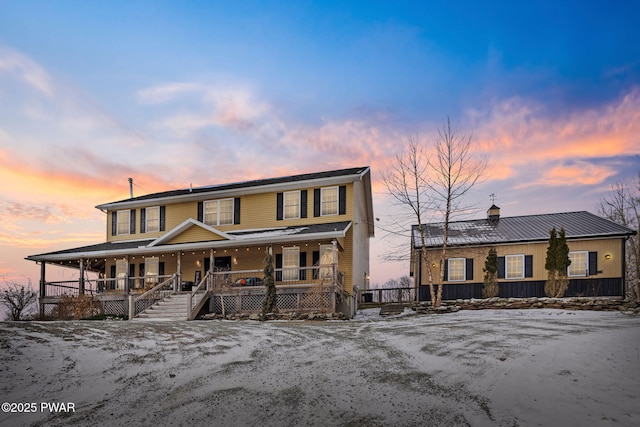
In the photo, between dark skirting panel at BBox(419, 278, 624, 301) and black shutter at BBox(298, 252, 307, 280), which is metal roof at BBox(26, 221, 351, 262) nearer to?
black shutter at BBox(298, 252, 307, 280)

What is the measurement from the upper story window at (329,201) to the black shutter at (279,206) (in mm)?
2372

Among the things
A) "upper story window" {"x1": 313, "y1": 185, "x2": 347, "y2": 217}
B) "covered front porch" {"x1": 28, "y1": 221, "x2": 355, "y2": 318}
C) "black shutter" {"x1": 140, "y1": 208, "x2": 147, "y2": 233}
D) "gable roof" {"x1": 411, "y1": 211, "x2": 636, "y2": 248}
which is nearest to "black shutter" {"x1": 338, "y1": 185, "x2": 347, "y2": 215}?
"upper story window" {"x1": 313, "y1": 185, "x2": 347, "y2": 217}

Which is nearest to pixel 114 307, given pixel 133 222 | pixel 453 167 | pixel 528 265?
pixel 133 222

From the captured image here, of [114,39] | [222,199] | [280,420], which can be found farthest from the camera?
[222,199]

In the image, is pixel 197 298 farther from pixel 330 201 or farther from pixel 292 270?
pixel 330 201

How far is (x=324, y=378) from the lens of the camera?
716 centimetres

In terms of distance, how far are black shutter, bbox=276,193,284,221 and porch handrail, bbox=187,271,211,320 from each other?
5.50 meters

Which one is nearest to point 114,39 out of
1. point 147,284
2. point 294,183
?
point 294,183

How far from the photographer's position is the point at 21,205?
22.1m

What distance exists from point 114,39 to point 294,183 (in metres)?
11.0

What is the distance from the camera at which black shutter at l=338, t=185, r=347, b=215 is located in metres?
22.9

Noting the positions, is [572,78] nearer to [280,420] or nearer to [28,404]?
[280,420]

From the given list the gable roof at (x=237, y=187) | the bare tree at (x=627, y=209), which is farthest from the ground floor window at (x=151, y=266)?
the bare tree at (x=627, y=209)

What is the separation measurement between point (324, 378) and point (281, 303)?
12.8m
